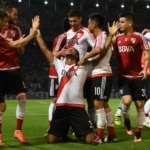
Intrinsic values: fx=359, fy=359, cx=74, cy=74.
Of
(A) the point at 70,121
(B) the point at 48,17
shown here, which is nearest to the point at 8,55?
(A) the point at 70,121

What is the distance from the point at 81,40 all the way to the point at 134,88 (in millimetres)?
1206

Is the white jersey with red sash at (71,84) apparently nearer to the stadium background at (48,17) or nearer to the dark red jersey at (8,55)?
the dark red jersey at (8,55)

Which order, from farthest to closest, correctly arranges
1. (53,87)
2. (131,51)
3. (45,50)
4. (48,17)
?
(48,17), (53,87), (131,51), (45,50)

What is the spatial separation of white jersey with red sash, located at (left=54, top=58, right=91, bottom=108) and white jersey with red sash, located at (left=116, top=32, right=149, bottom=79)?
26.3 inches

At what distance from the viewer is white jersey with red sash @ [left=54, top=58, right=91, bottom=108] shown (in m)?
5.73

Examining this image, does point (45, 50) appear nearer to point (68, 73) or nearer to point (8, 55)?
point (68, 73)

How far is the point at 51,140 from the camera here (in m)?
5.70

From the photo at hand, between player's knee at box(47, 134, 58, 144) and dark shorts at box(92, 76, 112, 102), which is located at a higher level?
dark shorts at box(92, 76, 112, 102)

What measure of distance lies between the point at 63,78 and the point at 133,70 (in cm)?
120

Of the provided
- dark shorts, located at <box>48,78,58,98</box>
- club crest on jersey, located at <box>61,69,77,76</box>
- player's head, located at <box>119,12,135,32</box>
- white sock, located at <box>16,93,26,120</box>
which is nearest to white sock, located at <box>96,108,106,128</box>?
club crest on jersey, located at <box>61,69,77,76</box>

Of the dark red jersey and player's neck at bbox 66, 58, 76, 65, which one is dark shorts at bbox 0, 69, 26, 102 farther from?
player's neck at bbox 66, 58, 76, 65

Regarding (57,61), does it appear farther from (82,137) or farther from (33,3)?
(33,3)

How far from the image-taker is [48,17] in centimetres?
3388

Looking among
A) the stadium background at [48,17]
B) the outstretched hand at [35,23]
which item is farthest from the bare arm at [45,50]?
the stadium background at [48,17]
